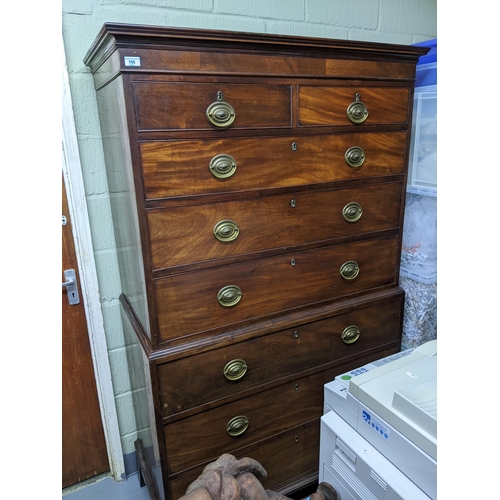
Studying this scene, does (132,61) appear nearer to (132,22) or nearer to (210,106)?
(210,106)

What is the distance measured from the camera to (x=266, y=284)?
1.38 metres

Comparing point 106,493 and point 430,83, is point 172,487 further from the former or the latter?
point 430,83

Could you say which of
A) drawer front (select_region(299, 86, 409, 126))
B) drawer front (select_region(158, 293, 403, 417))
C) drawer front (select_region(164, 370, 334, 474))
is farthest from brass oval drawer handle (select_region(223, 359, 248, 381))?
drawer front (select_region(299, 86, 409, 126))

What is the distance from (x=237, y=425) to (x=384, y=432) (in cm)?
52

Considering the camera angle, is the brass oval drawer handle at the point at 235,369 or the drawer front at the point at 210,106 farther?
the brass oval drawer handle at the point at 235,369

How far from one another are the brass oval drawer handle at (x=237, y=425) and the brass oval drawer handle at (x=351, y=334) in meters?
0.49

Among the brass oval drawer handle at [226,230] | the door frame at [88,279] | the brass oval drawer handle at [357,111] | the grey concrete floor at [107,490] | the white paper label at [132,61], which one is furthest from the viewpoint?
the grey concrete floor at [107,490]

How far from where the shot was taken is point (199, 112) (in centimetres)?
112

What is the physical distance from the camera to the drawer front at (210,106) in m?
1.07

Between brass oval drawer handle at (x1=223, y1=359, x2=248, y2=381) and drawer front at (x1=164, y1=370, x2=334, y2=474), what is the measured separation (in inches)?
4.2

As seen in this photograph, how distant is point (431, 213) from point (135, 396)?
55.8 inches

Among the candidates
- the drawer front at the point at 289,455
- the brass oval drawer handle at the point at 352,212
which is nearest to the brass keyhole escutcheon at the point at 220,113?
the brass oval drawer handle at the point at 352,212

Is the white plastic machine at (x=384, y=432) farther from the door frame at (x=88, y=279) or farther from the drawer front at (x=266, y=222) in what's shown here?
the door frame at (x=88, y=279)
